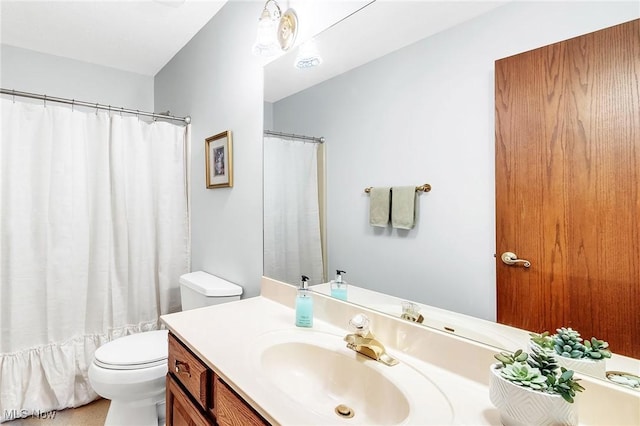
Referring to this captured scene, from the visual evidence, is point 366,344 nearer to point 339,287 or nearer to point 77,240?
point 339,287

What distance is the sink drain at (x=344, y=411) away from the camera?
2.75 ft

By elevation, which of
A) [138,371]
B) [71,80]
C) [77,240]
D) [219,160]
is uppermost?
[71,80]

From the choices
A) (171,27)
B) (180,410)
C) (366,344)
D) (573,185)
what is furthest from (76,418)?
(573,185)

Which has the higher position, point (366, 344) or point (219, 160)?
point (219, 160)

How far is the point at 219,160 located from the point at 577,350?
177 centimetres

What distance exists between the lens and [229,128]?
181 centimetres

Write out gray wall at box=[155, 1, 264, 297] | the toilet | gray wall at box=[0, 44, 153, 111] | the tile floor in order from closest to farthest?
the toilet → gray wall at box=[155, 1, 264, 297] → the tile floor → gray wall at box=[0, 44, 153, 111]

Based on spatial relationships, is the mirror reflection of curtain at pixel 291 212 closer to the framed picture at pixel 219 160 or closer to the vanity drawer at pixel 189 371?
the framed picture at pixel 219 160

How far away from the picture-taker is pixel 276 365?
99 centimetres

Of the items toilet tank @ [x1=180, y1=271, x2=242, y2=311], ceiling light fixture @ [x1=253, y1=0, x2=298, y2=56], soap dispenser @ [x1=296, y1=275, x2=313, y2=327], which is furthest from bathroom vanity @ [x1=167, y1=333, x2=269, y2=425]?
ceiling light fixture @ [x1=253, y1=0, x2=298, y2=56]

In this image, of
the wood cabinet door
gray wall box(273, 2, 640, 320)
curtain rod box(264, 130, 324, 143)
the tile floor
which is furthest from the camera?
the tile floor

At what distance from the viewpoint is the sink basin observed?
70 centimetres

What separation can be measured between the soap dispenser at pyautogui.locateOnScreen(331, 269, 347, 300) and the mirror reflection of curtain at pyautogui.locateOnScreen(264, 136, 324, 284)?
0.27ft

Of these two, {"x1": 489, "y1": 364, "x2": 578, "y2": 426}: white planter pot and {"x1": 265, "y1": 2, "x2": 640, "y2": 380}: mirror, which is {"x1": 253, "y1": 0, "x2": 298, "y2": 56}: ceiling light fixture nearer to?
{"x1": 265, "y1": 2, "x2": 640, "y2": 380}: mirror
